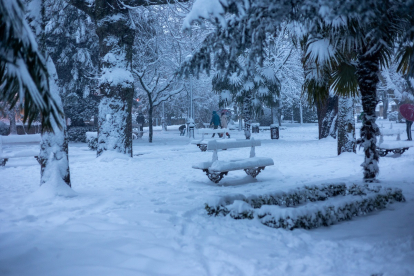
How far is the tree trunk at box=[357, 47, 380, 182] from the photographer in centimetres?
668

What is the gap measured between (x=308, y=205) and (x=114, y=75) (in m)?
7.77

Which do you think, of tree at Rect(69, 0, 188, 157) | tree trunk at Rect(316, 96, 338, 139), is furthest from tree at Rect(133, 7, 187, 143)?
tree trunk at Rect(316, 96, 338, 139)

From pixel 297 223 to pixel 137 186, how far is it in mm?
3941

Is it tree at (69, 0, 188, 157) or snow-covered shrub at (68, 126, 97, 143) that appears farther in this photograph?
snow-covered shrub at (68, 126, 97, 143)

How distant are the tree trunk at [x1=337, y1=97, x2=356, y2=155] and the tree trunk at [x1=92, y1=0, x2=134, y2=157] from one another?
6.98 m

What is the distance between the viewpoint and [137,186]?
7.26 meters

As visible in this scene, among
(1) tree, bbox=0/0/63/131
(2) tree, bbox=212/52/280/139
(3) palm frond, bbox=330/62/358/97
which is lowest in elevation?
(1) tree, bbox=0/0/63/131

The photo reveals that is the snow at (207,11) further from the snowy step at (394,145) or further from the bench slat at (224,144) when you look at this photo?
the snowy step at (394,145)

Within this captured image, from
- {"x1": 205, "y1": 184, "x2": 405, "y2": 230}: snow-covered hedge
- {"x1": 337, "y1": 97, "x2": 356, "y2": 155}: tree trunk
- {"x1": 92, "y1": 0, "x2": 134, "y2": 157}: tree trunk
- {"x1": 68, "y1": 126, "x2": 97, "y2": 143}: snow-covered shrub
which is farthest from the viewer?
{"x1": 68, "y1": 126, "x2": 97, "y2": 143}: snow-covered shrub

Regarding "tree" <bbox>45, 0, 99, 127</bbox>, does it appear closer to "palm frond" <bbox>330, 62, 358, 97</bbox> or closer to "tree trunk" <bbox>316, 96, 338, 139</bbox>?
"tree trunk" <bbox>316, 96, 338, 139</bbox>

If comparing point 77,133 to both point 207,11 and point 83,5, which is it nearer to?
point 83,5

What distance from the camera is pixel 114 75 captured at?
10531 millimetres

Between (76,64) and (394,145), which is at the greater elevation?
(76,64)

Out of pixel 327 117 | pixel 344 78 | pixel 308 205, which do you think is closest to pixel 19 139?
pixel 308 205
